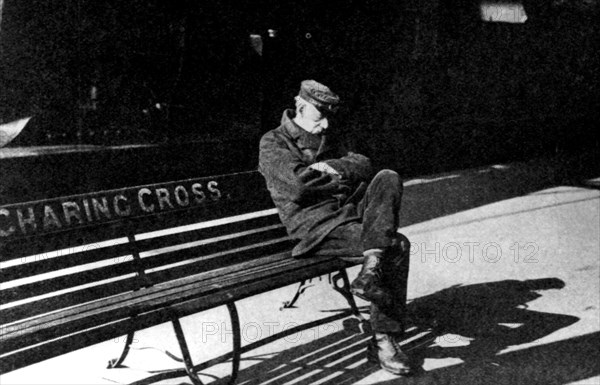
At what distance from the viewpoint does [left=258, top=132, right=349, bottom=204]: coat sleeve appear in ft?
13.3

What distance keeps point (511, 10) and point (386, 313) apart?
8.93 metres

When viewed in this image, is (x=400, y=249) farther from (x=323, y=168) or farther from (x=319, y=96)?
(x=319, y=96)

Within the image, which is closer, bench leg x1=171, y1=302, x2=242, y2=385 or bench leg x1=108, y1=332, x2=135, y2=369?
bench leg x1=171, y1=302, x2=242, y2=385

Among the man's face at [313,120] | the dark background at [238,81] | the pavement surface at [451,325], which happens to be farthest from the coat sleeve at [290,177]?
the dark background at [238,81]

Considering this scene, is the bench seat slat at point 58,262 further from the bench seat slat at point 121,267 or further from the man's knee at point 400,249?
the man's knee at point 400,249

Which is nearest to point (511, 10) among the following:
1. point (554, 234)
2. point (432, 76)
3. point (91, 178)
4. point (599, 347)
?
point (432, 76)

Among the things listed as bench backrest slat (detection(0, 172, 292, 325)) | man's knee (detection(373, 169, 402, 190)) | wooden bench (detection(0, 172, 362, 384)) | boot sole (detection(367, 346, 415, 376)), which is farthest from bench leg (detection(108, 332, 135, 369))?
man's knee (detection(373, 169, 402, 190))

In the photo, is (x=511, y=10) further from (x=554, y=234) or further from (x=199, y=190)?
(x=199, y=190)

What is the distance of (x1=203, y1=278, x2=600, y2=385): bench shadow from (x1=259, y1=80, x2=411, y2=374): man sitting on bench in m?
0.25

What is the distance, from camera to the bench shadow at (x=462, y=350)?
3.81m

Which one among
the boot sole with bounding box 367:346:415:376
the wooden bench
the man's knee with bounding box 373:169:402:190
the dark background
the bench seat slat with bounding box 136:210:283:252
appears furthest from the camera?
the dark background

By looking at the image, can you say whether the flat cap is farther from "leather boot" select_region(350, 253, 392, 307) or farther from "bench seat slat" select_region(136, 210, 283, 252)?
"leather boot" select_region(350, 253, 392, 307)

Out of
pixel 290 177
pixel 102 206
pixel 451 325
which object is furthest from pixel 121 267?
pixel 451 325

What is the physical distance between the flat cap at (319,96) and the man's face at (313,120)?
4 cm
